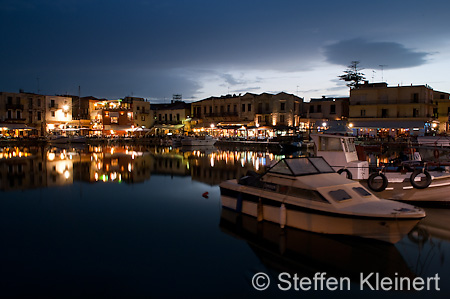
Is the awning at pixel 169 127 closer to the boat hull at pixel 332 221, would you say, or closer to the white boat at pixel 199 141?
A: the white boat at pixel 199 141

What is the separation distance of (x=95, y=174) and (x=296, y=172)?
62.3 feet

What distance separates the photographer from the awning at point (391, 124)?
4372 centimetres

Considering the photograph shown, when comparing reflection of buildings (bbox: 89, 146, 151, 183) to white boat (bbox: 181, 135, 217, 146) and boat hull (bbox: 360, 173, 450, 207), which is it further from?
white boat (bbox: 181, 135, 217, 146)

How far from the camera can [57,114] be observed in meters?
70.8

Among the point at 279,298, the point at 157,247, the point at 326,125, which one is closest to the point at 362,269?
the point at 279,298

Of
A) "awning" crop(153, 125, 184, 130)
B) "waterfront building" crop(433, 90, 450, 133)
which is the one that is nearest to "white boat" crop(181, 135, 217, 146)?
"awning" crop(153, 125, 184, 130)

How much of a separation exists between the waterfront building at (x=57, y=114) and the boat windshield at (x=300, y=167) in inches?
2661

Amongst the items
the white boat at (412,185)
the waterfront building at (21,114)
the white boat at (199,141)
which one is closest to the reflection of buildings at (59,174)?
the white boat at (412,185)

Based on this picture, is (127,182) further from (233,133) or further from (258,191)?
(233,133)

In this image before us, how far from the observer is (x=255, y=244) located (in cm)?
1044

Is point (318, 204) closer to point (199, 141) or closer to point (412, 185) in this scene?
point (412, 185)

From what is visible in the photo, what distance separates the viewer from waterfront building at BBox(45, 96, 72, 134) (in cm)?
6931

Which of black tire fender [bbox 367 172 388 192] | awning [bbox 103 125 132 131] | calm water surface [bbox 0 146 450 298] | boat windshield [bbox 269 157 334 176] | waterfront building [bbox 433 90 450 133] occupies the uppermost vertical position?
waterfront building [bbox 433 90 450 133]

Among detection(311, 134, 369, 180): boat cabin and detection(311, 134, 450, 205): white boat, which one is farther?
detection(311, 134, 369, 180): boat cabin
